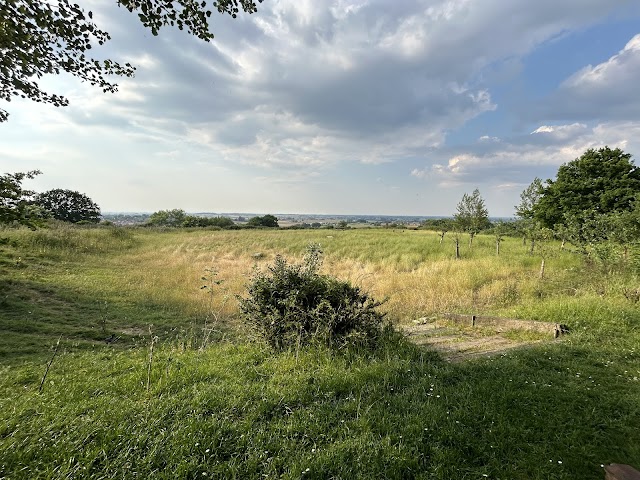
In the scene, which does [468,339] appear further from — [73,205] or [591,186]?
[73,205]

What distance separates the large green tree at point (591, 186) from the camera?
25.0 meters

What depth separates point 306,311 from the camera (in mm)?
5355

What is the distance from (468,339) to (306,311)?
11.6ft

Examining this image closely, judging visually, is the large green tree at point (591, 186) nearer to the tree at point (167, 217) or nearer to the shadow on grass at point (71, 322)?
the shadow on grass at point (71, 322)

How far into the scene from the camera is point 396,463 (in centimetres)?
250

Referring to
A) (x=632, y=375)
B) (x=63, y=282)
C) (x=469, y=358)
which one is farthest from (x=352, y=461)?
(x=63, y=282)

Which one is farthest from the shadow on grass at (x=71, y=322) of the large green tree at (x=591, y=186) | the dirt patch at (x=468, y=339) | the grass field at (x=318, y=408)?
the large green tree at (x=591, y=186)

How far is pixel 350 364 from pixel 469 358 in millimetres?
2100

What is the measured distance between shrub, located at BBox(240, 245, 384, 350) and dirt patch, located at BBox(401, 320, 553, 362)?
131cm

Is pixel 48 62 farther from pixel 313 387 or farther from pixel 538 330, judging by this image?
pixel 538 330

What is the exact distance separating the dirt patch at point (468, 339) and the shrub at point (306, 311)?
131cm

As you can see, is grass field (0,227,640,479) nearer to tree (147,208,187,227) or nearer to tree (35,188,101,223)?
tree (35,188,101,223)

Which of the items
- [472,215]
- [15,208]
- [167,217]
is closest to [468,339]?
[15,208]

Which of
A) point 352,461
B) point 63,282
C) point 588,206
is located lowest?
point 63,282
